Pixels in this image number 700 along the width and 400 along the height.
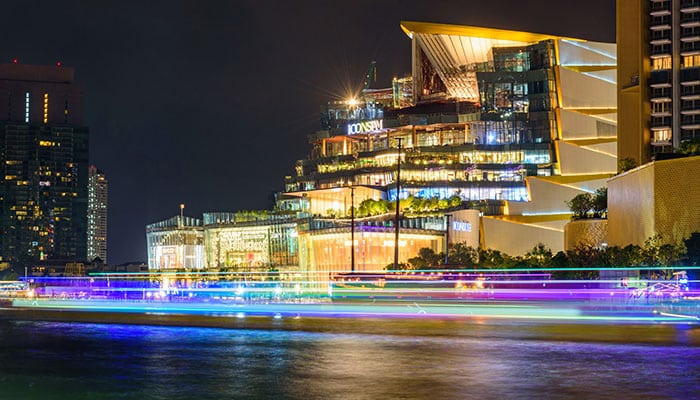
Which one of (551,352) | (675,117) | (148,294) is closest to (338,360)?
(551,352)

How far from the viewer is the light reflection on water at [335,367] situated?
60.7ft

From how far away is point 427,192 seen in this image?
122 metres

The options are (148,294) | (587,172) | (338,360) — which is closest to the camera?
(338,360)

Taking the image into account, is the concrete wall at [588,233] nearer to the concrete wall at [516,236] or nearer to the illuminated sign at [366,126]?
the concrete wall at [516,236]

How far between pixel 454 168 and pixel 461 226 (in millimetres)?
14125

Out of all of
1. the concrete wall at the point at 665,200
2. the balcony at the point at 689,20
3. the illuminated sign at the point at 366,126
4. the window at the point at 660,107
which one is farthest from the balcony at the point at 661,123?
the illuminated sign at the point at 366,126

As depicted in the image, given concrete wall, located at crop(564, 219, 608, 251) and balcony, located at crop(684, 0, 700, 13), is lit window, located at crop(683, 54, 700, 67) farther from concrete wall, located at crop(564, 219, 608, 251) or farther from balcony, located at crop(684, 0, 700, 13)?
concrete wall, located at crop(564, 219, 608, 251)

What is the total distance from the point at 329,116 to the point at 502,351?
11313 centimetres

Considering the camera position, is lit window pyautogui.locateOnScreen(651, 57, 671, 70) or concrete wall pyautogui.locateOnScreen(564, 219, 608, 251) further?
lit window pyautogui.locateOnScreen(651, 57, 671, 70)

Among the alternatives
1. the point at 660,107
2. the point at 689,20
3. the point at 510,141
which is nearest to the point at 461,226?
the point at 510,141

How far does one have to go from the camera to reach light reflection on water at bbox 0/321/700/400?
18516 millimetres

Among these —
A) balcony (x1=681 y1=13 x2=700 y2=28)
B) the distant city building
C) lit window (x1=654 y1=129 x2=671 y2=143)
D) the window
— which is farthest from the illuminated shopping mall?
balcony (x1=681 y1=13 x2=700 y2=28)

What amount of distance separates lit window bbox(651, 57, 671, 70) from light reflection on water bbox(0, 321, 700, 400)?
77.9 meters

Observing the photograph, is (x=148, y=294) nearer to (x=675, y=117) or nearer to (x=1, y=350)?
(x=1, y=350)
